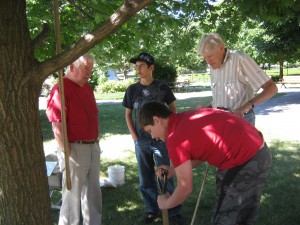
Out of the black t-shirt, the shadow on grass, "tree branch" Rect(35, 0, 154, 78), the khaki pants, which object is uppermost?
"tree branch" Rect(35, 0, 154, 78)

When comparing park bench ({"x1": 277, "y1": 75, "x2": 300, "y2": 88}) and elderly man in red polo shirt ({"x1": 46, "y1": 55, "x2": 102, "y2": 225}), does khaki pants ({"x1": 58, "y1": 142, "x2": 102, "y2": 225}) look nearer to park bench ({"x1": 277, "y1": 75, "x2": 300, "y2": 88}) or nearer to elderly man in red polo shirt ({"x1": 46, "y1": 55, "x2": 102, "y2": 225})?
elderly man in red polo shirt ({"x1": 46, "y1": 55, "x2": 102, "y2": 225})

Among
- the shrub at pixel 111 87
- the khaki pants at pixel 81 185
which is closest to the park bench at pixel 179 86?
the shrub at pixel 111 87

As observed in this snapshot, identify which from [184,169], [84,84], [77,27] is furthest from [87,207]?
[77,27]

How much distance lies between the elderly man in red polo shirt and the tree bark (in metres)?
1.08

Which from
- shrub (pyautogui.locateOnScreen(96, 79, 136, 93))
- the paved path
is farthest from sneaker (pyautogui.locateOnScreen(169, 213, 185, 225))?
shrub (pyautogui.locateOnScreen(96, 79, 136, 93))

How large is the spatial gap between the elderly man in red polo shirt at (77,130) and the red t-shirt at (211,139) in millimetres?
1368

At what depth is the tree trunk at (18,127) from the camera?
81.5 inches

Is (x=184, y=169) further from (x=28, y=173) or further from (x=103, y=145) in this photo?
(x=103, y=145)

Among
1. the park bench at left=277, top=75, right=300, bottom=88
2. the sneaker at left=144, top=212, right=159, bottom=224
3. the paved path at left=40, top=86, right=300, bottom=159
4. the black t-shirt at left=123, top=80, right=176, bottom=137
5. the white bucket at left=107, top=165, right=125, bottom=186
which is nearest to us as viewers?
the black t-shirt at left=123, top=80, right=176, bottom=137

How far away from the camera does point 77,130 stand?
3406 mm

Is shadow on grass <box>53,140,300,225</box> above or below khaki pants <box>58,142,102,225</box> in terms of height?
below

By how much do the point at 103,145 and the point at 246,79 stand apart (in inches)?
220

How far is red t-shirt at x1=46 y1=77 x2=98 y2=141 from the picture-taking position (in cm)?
330

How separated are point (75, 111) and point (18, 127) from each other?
1255mm
